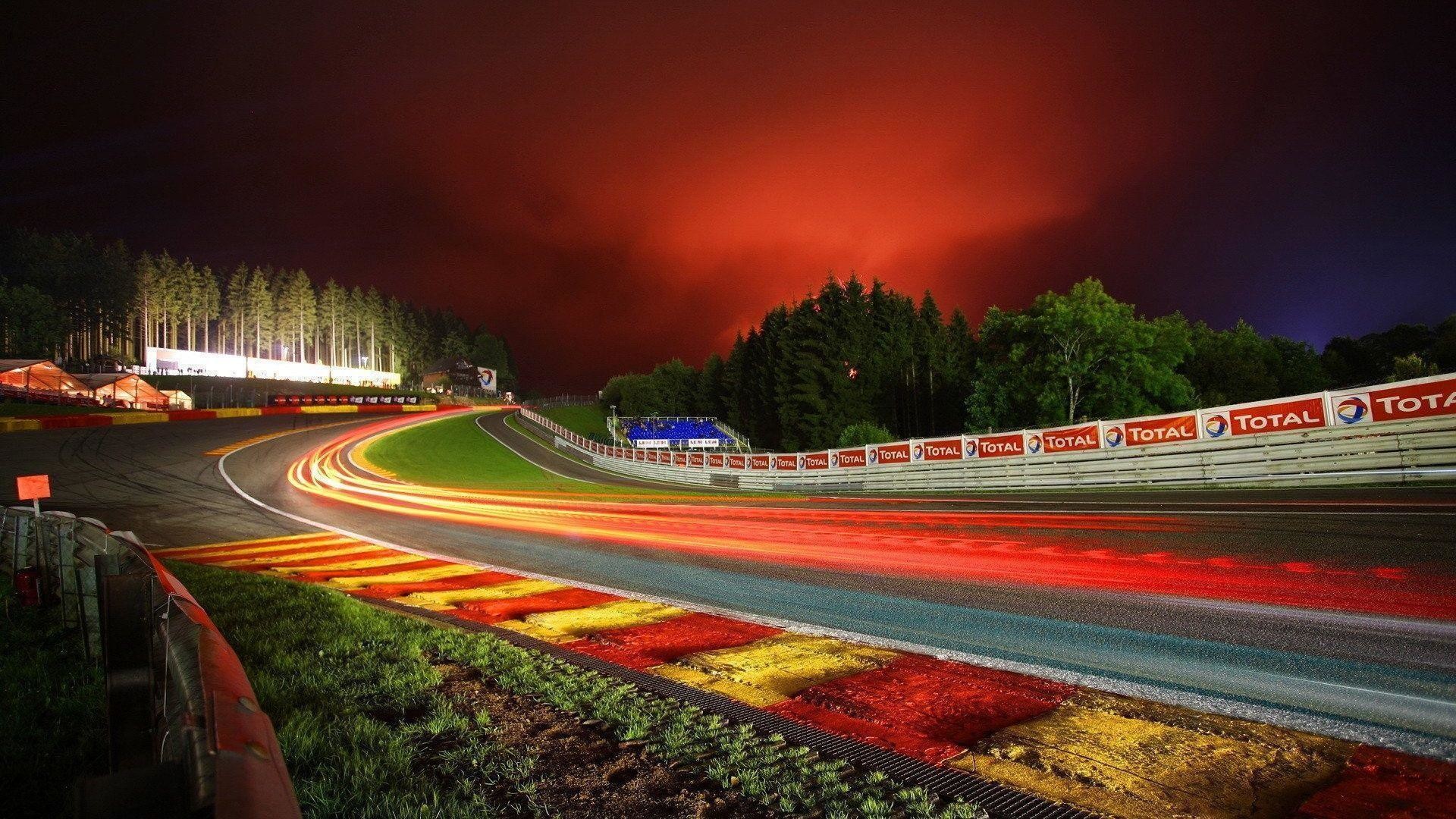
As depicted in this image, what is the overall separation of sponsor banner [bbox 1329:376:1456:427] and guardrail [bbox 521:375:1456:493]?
0.02 metres

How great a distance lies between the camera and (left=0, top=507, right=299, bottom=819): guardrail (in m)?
1.50

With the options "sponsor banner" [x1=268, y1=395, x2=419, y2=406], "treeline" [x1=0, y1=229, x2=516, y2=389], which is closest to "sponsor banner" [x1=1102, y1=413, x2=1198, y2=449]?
"sponsor banner" [x1=268, y1=395, x2=419, y2=406]

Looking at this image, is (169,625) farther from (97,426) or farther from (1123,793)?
(97,426)

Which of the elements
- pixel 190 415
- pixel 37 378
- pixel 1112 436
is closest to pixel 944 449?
pixel 1112 436

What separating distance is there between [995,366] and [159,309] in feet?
431

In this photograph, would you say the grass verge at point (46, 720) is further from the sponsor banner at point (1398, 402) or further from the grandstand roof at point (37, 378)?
the grandstand roof at point (37, 378)

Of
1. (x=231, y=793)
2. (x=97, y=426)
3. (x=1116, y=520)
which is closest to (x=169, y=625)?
(x=231, y=793)

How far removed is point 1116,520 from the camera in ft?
41.6

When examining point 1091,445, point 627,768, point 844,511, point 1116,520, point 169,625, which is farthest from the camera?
point 1091,445

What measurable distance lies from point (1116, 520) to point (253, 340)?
15153cm

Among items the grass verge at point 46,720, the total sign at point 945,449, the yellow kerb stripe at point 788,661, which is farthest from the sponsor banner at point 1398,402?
the grass verge at point 46,720

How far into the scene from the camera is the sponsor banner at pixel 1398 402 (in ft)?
47.7

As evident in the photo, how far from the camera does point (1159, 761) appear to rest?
3.55 metres

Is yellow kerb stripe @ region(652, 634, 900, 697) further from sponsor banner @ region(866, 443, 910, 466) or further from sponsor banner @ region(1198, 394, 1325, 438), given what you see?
sponsor banner @ region(866, 443, 910, 466)
